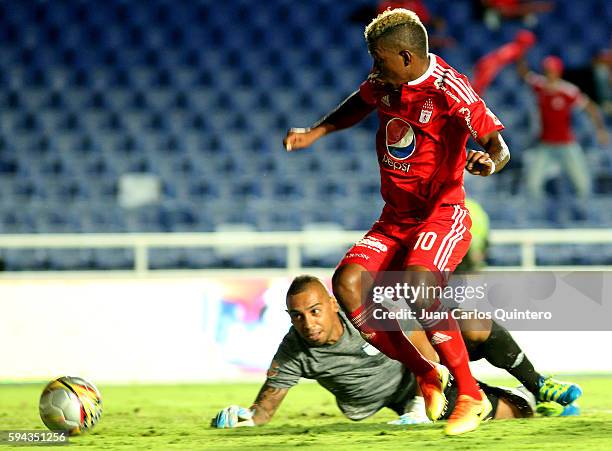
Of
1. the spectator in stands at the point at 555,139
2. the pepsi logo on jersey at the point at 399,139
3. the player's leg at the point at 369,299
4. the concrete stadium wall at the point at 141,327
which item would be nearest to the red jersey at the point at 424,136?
the pepsi logo on jersey at the point at 399,139

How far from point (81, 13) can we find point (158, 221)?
335 cm

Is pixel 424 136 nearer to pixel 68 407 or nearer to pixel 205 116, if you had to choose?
pixel 68 407


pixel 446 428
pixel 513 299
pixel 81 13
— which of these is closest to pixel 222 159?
pixel 81 13

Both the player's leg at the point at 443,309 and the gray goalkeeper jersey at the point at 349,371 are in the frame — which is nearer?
the player's leg at the point at 443,309

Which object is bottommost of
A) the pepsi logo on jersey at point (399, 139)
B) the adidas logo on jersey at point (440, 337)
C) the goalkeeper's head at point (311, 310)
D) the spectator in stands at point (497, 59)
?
the adidas logo on jersey at point (440, 337)

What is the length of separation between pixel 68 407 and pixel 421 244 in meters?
2.04

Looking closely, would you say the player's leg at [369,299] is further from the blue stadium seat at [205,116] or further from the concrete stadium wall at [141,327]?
the blue stadium seat at [205,116]

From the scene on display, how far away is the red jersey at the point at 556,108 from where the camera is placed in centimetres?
1284

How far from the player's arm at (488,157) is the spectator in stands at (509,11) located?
9.18 m

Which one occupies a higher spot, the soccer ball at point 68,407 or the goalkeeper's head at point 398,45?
the goalkeeper's head at point 398,45

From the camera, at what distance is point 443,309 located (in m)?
5.67

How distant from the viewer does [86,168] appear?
13203mm

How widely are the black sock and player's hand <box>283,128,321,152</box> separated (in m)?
1.56

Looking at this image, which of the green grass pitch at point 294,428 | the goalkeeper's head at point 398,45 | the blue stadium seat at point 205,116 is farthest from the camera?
the blue stadium seat at point 205,116
